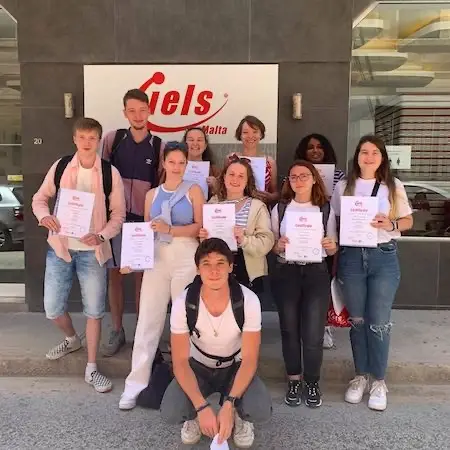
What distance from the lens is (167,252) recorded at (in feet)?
12.1

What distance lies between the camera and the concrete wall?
5.45 m

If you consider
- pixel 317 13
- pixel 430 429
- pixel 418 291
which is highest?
pixel 317 13

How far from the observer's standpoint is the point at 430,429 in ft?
11.7

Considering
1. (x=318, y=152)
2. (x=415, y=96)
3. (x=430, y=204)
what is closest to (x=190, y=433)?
(x=318, y=152)

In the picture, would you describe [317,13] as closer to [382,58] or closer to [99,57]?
[382,58]

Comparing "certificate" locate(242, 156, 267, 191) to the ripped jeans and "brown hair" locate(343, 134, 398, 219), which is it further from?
the ripped jeans

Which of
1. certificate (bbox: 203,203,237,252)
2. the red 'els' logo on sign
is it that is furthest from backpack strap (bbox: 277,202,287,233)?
the red 'els' logo on sign

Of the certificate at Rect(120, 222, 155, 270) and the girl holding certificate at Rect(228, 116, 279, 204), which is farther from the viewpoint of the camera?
the girl holding certificate at Rect(228, 116, 279, 204)

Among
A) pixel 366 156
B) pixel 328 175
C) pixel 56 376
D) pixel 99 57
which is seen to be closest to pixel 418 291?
pixel 328 175

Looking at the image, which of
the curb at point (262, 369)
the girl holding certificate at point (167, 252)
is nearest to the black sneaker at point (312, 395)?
the curb at point (262, 369)

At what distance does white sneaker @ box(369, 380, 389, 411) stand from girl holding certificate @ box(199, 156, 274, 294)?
3.89 feet

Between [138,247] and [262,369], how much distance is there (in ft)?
5.20

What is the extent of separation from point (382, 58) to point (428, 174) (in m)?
1.42

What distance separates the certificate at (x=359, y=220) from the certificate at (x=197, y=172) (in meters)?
1.12
